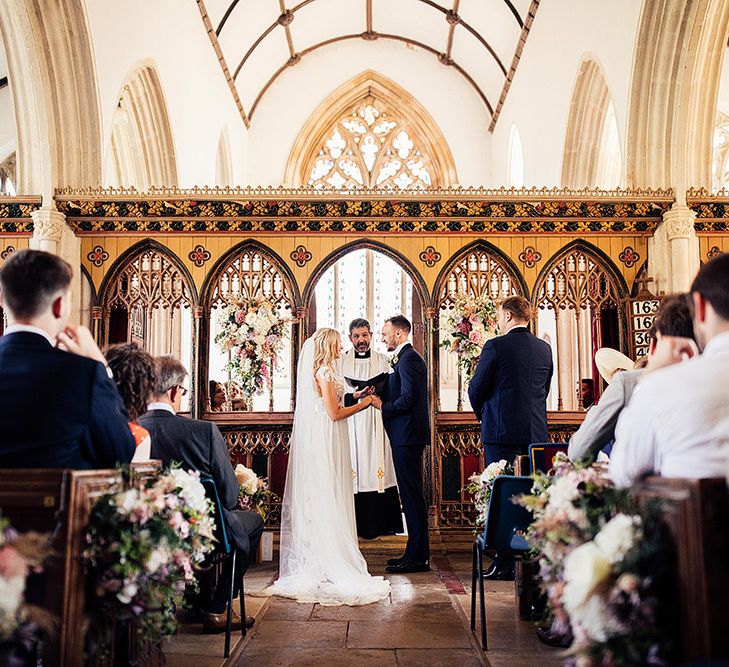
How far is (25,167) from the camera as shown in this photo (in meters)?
7.32

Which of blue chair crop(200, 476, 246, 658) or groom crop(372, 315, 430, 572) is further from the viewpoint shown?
groom crop(372, 315, 430, 572)

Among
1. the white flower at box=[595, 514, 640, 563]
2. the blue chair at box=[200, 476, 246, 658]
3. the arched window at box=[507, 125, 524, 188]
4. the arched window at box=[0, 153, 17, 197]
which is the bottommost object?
the blue chair at box=[200, 476, 246, 658]

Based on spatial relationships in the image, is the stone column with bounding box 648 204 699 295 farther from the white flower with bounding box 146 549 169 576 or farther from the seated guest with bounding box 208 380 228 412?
the white flower with bounding box 146 549 169 576

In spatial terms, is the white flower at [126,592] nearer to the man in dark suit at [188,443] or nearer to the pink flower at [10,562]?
the pink flower at [10,562]

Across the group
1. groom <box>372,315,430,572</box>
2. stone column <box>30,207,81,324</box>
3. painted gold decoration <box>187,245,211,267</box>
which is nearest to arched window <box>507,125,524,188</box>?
painted gold decoration <box>187,245,211,267</box>

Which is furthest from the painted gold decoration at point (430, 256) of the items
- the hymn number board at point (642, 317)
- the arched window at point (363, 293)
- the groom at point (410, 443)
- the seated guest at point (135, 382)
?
the arched window at point (363, 293)

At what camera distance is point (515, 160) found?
13477 millimetres

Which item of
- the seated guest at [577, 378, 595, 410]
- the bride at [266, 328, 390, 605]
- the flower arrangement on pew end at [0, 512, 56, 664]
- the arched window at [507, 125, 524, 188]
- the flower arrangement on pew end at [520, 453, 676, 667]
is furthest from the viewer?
the arched window at [507, 125, 524, 188]

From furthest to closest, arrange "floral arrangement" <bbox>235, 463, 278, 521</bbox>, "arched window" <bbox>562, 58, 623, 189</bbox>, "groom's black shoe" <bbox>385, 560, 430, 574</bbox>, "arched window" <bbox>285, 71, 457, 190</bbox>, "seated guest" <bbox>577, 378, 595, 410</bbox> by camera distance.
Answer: "arched window" <bbox>285, 71, 457, 190</bbox> → "arched window" <bbox>562, 58, 623, 189</bbox> → "seated guest" <bbox>577, 378, 595, 410</bbox> → "groom's black shoe" <bbox>385, 560, 430, 574</bbox> → "floral arrangement" <bbox>235, 463, 278, 521</bbox>

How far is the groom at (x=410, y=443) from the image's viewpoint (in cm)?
576

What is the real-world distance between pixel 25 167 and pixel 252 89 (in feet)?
24.9

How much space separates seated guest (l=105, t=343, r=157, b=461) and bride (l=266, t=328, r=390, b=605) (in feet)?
6.17

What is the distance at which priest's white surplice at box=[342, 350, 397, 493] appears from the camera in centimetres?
689

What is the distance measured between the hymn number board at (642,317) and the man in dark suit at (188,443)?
164 inches
